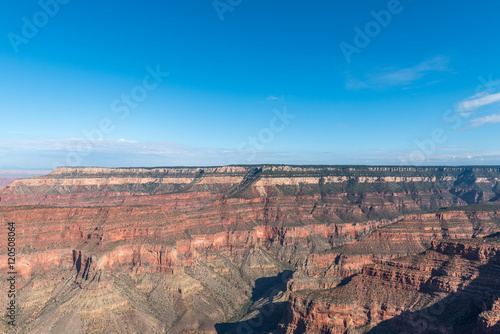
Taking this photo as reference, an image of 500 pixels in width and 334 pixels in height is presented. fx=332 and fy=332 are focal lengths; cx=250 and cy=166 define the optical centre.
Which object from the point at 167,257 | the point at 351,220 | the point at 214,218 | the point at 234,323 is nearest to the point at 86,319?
the point at 167,257

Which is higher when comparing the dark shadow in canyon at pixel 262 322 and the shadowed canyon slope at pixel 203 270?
the shadowed canyon slope at pixel 203 270

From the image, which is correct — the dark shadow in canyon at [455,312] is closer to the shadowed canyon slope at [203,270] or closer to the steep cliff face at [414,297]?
the steep cliff face at [414,297]

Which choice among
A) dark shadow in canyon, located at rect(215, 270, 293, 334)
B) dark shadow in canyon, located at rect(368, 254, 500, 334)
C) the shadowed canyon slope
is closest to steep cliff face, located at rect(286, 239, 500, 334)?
dark shadow in canyon, located at rect(368, 254, 500, 334)

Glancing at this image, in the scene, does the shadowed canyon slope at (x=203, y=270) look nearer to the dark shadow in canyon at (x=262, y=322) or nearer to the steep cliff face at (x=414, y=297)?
the steep cliff face at (x=414, y=297)

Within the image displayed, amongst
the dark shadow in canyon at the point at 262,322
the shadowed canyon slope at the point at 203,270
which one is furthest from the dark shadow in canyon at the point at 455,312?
the dark shadow in canyon at the point at 262,322

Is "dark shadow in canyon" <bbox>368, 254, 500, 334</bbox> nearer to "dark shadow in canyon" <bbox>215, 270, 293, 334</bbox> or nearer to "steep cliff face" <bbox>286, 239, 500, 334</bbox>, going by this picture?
"steep cliff face" <bbox>286, 239, 500, 334</bbox>

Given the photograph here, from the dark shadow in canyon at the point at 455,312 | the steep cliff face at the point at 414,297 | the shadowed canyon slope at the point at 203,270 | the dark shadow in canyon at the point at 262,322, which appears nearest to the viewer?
the dark shadow in canyon at the point at 455,312

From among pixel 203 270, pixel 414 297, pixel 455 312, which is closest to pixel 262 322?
pixel 203 270

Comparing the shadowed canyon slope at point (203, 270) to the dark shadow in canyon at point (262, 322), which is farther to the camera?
the dark shadow in canyon at point (262, 322)

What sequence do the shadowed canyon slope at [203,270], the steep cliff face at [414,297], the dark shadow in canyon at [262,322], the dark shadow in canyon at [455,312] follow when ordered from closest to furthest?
the dark shadow in canyon at [455,312], the steep cliff face at [414,297], the shadowed canyon slope at [203,270], the dark shadow in canyon at [262,322]

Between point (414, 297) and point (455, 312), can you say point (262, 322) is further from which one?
point (455, 312)
